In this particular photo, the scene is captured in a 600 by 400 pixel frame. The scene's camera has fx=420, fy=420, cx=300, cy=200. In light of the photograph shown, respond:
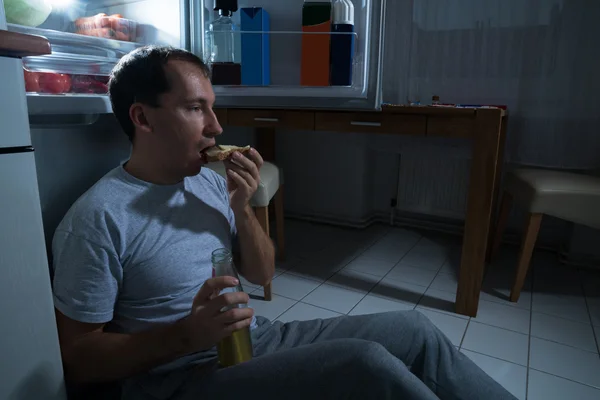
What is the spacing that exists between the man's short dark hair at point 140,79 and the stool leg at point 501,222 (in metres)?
1.65

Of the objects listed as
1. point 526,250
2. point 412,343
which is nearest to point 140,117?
point 412,343

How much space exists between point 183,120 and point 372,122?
0.93m

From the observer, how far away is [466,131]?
1399mm

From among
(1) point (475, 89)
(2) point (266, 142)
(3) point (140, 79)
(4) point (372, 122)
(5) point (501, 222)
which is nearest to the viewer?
(3) point (140, 79)

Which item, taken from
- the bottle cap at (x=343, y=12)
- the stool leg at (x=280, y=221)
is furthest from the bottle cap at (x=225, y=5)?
the stool leg at (x=280, y=221)

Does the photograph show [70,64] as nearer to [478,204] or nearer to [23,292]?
[23,292]

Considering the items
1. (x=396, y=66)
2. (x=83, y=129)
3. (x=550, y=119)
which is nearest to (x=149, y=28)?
(x=83, y=129)

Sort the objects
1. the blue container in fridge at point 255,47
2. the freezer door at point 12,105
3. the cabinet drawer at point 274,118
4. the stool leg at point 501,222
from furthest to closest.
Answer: the stool leg at point 501,222 < the cabinet drawer at point 274,118 < the blue container in fridge at point 255,47 < the freezer door at point 12,105

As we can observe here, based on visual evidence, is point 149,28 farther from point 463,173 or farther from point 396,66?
point 463,173

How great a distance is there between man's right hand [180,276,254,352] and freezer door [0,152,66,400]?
182mm

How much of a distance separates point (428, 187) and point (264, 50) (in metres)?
1.28

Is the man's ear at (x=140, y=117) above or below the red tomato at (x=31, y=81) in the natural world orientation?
below

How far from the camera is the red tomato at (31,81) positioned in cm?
79

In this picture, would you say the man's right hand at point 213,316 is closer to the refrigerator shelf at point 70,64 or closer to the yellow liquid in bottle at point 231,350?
the yellow liquid in bottle at point 231,350
